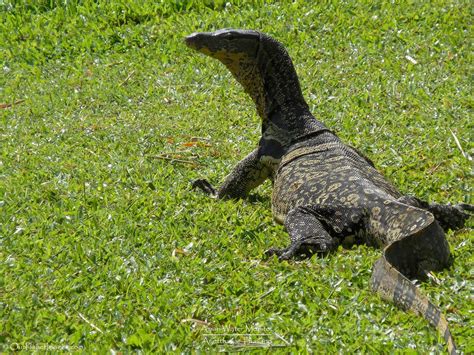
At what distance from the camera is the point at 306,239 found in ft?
16.7

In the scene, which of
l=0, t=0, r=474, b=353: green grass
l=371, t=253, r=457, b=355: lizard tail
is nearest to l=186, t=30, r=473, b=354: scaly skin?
l=371, t=253, r=457, b=355: lizard tail

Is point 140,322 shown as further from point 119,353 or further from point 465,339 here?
point 465,339

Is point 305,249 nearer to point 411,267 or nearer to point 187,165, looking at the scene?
point 411,267

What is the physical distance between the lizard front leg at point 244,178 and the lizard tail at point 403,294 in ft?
6.45

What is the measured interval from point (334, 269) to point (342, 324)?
0.66 metres

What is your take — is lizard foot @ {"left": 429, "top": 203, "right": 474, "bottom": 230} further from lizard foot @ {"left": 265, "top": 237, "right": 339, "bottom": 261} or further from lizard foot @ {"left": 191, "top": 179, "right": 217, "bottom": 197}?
lizard foot @ {"left": 191, "top": 179, "right": 217, "bottom": 197}

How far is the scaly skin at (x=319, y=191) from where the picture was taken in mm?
4516

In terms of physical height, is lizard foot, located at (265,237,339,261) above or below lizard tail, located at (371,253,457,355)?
below

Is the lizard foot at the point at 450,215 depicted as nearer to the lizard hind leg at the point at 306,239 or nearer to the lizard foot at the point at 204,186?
the lizard hind leg at the point at 306,239

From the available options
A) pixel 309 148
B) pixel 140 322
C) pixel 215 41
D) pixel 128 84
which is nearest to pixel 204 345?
pixel 140 322

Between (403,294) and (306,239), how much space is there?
0.97 m

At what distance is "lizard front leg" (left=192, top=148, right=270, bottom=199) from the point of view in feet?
20.8

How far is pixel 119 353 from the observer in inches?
159

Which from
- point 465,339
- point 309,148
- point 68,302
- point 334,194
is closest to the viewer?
point 465,339
